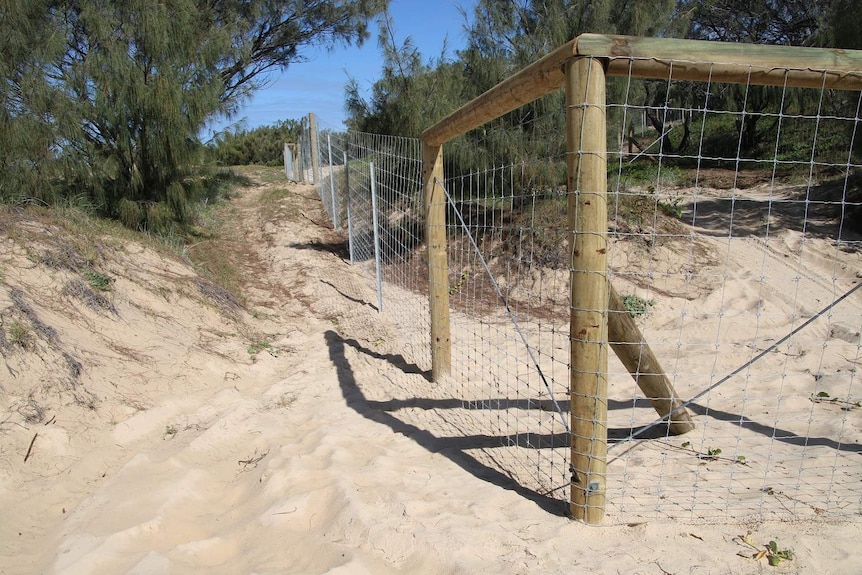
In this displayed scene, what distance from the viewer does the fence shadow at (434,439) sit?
3.00m

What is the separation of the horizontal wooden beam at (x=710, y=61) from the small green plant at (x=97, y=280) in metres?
4.25

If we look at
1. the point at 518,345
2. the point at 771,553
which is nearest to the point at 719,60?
the point at 771,553

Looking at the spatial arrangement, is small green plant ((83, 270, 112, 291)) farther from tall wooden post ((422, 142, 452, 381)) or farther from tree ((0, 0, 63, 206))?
tall wooden post ((422, 142, 452, 381))

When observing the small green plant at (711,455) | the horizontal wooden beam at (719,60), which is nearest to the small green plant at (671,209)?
the small green plant at (711,455)

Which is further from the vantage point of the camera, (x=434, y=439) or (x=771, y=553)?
(x=434, y=439)

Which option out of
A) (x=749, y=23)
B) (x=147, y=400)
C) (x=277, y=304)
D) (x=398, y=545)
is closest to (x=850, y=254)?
(x=277, y=304)

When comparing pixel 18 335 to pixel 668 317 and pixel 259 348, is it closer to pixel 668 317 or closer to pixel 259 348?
pixel 259 348

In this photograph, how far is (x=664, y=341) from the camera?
582 cm

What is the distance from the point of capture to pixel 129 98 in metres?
7.45

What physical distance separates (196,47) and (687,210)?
7979 mm

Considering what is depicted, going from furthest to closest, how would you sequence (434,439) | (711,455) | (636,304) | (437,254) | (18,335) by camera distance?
(636,304)
(437,254)
(18,335)
(434,439)
(711,455)

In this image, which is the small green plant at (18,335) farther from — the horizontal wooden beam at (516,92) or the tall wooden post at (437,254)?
the horizontal wooden beam at (516,92)

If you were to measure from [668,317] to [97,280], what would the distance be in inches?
228

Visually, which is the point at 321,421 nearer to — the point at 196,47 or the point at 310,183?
the point at 196,47
